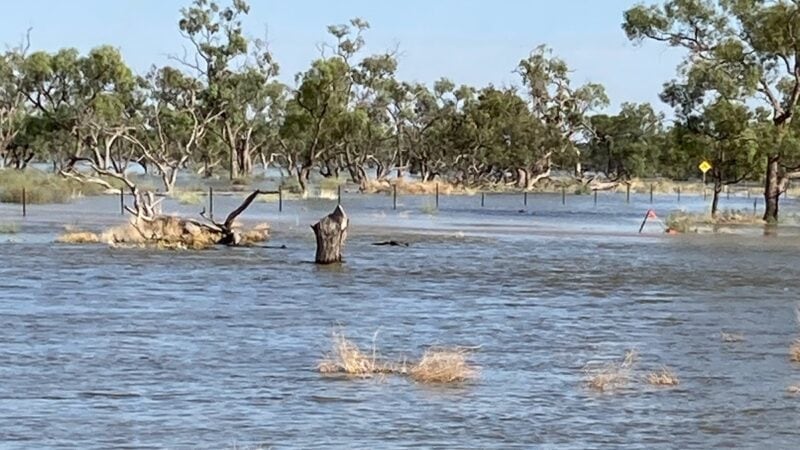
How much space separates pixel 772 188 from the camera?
5162 cm

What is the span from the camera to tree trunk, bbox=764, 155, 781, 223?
50469 mm

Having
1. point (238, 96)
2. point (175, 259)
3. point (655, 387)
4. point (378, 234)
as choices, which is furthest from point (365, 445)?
point (238, 96)

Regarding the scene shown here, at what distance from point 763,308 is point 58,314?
38.0 ft

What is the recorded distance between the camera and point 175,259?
106 feet

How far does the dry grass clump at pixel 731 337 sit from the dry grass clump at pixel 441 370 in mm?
5034

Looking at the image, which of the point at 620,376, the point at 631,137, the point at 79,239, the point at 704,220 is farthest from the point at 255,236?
the point at 631,137

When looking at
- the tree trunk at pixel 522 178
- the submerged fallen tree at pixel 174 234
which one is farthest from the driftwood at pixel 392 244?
the tree trunk at pixel 522 178

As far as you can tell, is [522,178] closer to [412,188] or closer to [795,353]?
[412,188]

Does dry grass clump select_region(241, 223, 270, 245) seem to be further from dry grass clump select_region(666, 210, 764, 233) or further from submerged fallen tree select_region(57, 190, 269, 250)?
dry grass clump select_region(666, 210, 764, 233)

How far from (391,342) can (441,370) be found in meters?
3.48

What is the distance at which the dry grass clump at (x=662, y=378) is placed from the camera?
16117 millimetres

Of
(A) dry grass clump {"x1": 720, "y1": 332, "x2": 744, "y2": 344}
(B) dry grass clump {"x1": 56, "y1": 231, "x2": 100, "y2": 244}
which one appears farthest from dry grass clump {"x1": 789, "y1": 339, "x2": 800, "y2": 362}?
(B) dry grass clump {"x1": 56, "y1": 231, "x2": 100, "y2": 244}

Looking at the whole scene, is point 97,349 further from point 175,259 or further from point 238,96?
point 238,96

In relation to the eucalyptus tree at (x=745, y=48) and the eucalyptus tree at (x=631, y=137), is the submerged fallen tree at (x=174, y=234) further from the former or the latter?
the eucalyptus tree at (x=631, y=137)
